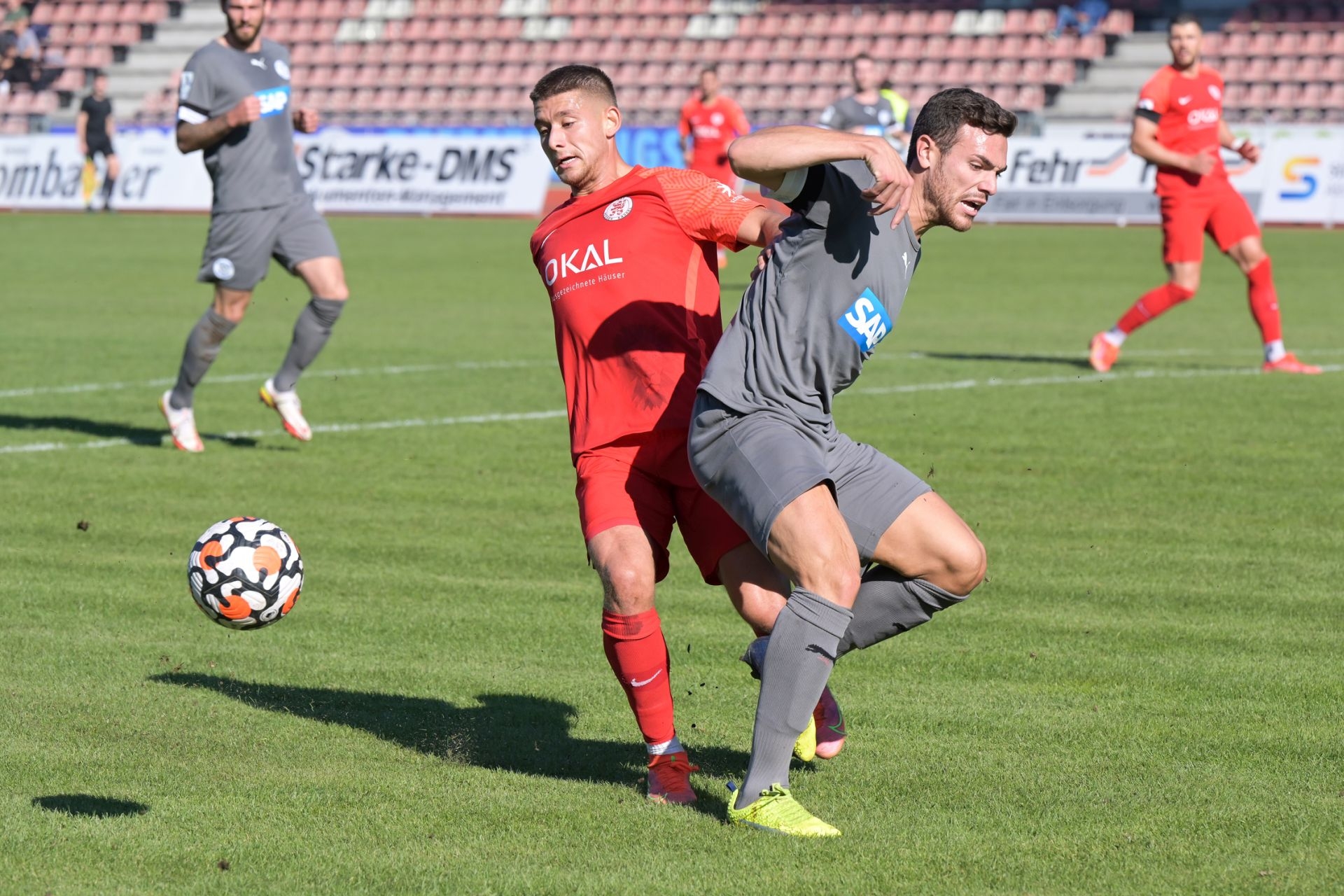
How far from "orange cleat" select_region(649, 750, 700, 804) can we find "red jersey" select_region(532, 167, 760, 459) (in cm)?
85

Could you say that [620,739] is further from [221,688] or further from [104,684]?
[104,684]

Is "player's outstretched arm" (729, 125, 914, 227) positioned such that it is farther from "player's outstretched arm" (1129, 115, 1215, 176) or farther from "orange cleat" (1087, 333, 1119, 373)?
"orange cleat" (1087, 333, 1119, 373)

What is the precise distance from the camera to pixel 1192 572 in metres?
6.97

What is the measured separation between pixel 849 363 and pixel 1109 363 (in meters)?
8.76

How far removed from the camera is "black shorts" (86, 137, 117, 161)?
3259 cm

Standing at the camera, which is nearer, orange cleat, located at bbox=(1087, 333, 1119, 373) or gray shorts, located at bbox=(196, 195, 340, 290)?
gray shorts, located at bbox=(196, 195, 340, 290)

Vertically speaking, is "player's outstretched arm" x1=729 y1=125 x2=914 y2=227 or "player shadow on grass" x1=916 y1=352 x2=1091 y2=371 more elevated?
"player's outstretched arm" x1=729 y1=125 x2=914 y2=227

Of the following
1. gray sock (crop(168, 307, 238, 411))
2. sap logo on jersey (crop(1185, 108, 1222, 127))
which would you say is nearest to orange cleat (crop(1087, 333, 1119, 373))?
sap logo on jersey (crop(1185, 108, 1222, 127))

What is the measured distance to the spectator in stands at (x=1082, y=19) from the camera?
36.6m

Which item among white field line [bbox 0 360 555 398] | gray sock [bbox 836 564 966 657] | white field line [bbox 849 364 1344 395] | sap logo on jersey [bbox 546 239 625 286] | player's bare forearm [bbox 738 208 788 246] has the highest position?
player's bare forearm [bbox 738 208 788 246]

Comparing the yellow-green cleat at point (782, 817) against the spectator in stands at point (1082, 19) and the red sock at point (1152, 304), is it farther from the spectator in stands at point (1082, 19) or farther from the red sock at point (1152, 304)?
the spectator in stands at point (1082, 19)

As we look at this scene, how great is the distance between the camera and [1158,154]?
1244 centimetres

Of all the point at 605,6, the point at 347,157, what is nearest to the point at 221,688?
the point at 347,157

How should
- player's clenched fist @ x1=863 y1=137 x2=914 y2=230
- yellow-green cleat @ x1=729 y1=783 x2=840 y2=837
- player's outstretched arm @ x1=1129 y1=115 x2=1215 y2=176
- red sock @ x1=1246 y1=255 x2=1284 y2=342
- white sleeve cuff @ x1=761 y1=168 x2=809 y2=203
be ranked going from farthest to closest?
red sock @ x1=1246 y1=255 x2=1284 y2=342 < player's outstretched arm @ x1=1129 y1=115 x2=1215 y2=176 < white sleeve cuff @ x1=761 y1=168 x2=809 y2=203 < yellow-green cleat @ x1=729 y1=783 x2=840 y2=837 < player's clenched fist @ x1=863 y1=137 x2=914 y2=230
